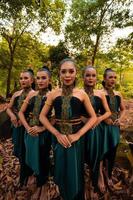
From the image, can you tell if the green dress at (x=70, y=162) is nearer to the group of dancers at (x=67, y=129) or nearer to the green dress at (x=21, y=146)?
the group of dancers at (x=67, y=129)

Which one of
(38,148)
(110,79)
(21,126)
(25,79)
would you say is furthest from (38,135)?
(110,79)

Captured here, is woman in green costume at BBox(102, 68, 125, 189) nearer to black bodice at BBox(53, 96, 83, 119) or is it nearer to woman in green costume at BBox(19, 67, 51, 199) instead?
woman in green costume at BBox(19, 67, 51, 199)

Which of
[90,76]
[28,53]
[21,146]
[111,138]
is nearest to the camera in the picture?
[90,76]

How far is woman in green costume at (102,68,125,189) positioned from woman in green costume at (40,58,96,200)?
50.9 inches

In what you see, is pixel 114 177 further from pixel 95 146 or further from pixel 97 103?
pixel 97 103

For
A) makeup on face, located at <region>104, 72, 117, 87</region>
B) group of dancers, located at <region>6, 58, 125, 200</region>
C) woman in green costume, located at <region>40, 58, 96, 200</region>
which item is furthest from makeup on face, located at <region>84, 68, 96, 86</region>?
woman in green costume, located at <region>40, 58, 96, 200</region>

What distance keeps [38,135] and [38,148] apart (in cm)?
20

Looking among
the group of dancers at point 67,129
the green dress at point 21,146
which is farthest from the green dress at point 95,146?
the green dress at point 21,146

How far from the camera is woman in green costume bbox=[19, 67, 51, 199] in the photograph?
15.3 feet

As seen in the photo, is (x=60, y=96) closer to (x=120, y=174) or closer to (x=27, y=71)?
(x=27, y=71)

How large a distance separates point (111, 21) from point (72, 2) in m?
4.26

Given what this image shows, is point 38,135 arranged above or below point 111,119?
below

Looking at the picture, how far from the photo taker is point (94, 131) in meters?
4.82

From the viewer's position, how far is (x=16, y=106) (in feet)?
17.9
